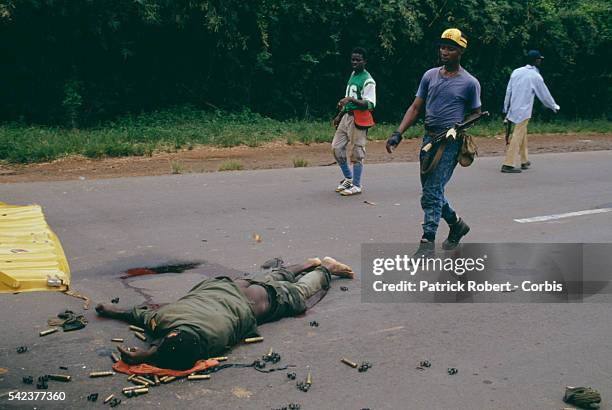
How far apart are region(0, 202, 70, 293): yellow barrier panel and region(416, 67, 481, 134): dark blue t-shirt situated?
3807 mm

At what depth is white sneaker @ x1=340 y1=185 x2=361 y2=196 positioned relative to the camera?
1020 cm

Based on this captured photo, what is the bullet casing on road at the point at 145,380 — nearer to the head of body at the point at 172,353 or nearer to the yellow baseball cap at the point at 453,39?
the head of body at the point at 172,353

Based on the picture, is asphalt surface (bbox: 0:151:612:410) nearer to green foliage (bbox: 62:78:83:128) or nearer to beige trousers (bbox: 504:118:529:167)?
beige trousers (bbox: 504:118:529:167)

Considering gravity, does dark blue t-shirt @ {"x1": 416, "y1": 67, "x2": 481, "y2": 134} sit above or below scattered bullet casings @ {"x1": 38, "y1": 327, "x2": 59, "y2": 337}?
above

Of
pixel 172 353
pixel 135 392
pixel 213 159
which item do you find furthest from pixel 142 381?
pixel 213 159

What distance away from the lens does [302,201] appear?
9.77 metres

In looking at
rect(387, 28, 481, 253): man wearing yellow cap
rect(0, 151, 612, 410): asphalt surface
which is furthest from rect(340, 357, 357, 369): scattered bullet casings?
rect(387, 28, 481, 253): man wearing yellow cap

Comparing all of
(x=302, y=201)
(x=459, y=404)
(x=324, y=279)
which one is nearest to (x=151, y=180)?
(x=302, y=201)

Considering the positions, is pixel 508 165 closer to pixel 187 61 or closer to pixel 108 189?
pixel 108 189

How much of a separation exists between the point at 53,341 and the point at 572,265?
476 centimetres

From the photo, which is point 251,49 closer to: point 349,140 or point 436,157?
point 349,140

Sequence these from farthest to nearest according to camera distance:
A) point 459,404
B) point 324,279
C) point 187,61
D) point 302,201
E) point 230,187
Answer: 1. point 187,61
2. point 230,187
3. point 302,201
4. point 324,279
5. point 459,404

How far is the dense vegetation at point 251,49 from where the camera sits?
15695mm

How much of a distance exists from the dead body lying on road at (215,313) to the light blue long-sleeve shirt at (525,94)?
26.0ft
